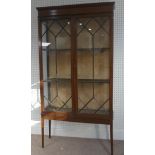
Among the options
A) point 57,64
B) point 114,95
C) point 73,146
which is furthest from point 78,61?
point 73,146

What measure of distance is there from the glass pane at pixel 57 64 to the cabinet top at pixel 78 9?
0.35ft

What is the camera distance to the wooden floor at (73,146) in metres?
2.56

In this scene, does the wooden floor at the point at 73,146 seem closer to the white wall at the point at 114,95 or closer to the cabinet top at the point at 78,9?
the white wall at the point at 114,95

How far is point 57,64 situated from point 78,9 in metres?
0.75

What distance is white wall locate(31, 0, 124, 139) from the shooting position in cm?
284

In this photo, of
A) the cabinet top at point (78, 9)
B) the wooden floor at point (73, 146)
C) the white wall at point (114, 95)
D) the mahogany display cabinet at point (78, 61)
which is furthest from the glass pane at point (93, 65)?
the wooden floor at point (73, 146)

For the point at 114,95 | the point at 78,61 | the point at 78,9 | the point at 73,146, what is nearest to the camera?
the point at 78,9

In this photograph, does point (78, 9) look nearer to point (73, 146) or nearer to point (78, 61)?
point (78, 61)

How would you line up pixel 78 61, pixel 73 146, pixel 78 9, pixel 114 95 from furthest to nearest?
1. pixel 114 95
2. pixel 73 146
3. pixel 78 61
4. pixel 78 9

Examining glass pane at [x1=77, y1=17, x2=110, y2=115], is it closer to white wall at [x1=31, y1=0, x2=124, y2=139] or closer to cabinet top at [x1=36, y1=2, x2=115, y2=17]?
cabinet top at [x1=36, y1=2, x2=115, y2=17]

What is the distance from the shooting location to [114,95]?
290 centimetres

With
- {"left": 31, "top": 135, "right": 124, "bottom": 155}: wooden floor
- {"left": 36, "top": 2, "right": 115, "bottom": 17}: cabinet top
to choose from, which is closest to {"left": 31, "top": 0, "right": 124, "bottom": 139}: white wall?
{"left": 31, "top": 135, "right": 124, "bottom": 155}: wooden floor
